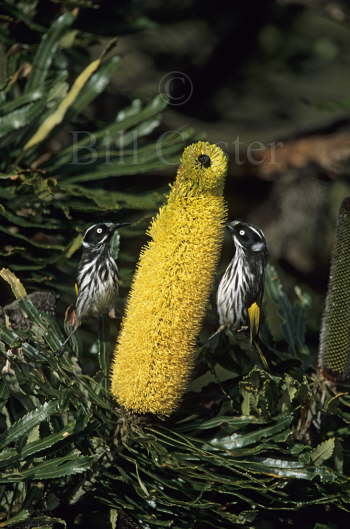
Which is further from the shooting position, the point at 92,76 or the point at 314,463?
the point at 92,76

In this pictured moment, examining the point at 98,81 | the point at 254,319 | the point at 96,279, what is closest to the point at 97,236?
the point at 96,279

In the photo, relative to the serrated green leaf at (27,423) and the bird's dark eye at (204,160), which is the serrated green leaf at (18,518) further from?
the bird's dark eye at (204,160)

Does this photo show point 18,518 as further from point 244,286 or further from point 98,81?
point 98,81

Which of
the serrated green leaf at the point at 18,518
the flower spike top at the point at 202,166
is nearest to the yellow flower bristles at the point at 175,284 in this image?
the flower spike top at the point at 202,166

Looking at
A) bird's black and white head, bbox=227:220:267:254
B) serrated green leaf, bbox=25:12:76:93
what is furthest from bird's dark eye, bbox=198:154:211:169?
serrated green leaf, bbox=25:12:76:93

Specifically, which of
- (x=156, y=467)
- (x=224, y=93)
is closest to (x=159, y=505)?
(x=156, y=467)

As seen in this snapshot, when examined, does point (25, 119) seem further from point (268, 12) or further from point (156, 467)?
point (268, 12)
